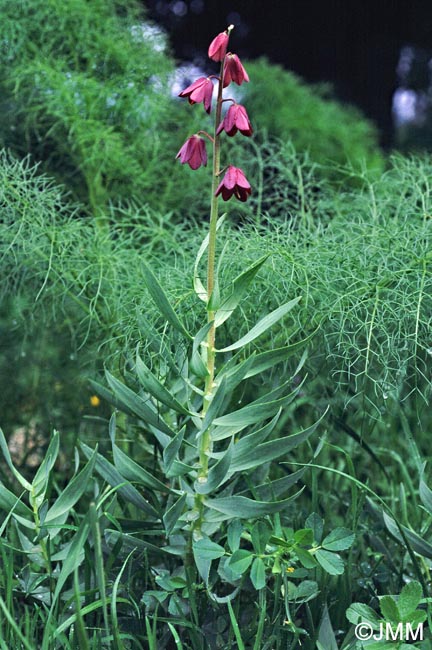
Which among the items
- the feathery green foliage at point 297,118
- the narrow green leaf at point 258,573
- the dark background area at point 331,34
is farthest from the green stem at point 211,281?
the dark background area at point 331,34

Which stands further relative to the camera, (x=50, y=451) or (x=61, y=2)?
(x=61, y=2)

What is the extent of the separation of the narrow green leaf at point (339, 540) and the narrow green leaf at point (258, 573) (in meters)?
0.08

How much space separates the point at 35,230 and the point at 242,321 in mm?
321

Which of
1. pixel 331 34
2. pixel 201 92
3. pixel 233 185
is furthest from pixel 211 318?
pixel 331 34

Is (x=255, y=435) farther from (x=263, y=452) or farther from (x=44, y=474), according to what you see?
(x=44, y=474)

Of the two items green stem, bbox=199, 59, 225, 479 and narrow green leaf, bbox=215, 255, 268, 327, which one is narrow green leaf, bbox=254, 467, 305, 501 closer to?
green stem, bbox=199, 59, 225, 479

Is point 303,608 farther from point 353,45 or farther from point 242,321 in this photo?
point 353,45

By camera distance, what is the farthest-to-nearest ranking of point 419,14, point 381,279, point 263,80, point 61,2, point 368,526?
point 419,14, point 263,80, point 61,2, point 368,526, point 381,279

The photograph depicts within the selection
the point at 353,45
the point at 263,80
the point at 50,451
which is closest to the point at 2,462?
the point at 50,451

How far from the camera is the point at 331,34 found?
333cm

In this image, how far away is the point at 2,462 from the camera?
5.16ft

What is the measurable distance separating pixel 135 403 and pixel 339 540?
26 cm

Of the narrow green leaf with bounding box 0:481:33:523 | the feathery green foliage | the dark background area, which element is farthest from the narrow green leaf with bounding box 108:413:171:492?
the dark background area

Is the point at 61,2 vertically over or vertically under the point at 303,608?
over
